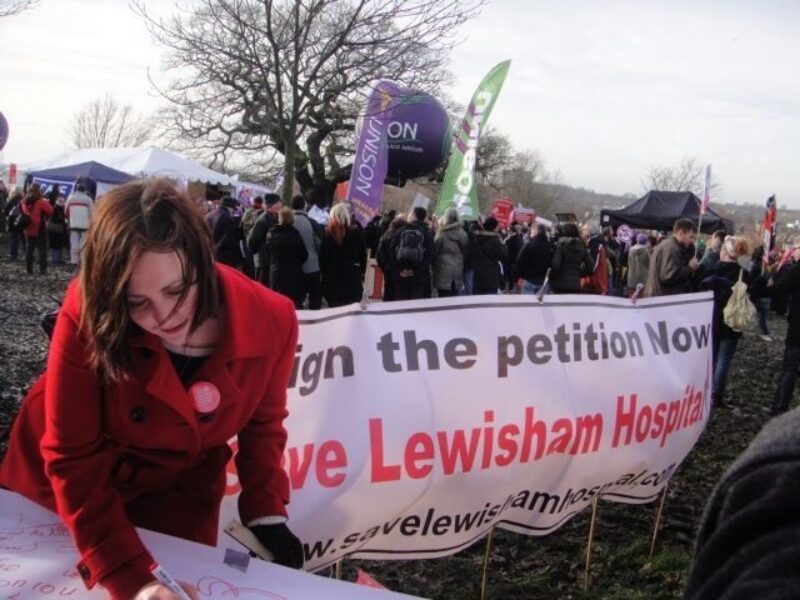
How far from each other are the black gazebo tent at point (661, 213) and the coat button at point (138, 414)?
72.4 feet

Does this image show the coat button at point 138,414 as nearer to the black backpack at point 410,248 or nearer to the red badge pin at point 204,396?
the red badge pin at point 204,396

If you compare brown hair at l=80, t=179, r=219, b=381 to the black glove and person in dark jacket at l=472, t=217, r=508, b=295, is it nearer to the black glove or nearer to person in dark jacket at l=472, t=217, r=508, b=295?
the black glove

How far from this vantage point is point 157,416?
66.9 inches

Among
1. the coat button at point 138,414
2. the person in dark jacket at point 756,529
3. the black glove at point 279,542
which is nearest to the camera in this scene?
the person in dark jacket at point 756,529

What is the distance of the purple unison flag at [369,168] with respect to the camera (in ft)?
42.3

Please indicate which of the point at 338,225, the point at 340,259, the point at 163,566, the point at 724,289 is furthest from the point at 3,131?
the point at 163,566

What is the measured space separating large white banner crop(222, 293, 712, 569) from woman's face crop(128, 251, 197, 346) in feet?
3.62

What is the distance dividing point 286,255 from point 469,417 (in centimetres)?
631

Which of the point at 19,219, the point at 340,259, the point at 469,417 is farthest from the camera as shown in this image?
the point at 19,219

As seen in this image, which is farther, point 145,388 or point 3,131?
point 3,131

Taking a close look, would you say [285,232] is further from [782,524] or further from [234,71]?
[782,524]

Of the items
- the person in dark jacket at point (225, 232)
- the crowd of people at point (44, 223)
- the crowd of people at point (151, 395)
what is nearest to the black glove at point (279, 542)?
the crowd of people at point (151, 395)

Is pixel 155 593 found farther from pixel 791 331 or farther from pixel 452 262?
pixel 452 262

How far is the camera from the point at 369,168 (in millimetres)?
13117
